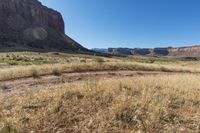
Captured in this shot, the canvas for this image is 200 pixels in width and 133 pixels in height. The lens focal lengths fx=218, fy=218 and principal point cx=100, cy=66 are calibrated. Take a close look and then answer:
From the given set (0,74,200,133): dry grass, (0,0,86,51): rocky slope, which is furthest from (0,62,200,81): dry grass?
(0,0,86,51): rocky slope

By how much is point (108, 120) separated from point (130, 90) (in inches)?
108

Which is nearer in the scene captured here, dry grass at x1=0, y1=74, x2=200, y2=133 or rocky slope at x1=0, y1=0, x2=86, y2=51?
dry grass at x1=0, y1=74, x2=200, y2=133

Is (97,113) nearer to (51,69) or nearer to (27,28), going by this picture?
(51,69)

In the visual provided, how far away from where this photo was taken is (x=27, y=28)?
123750 millimetres

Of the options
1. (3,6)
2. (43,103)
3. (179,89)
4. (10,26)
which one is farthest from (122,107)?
(3,6)

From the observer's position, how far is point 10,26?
11369cm

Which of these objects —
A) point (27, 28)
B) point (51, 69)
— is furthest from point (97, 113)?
point (27, 28)

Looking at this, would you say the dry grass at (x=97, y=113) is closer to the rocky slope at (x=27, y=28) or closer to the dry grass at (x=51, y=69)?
the dry grass at (x=51, y=69)

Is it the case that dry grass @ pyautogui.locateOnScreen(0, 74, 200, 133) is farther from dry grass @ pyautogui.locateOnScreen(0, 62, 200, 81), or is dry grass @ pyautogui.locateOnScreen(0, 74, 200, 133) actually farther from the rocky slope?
the rocky slope

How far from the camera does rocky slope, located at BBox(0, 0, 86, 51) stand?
329ft

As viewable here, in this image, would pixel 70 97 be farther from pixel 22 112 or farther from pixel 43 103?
pixel 22 112

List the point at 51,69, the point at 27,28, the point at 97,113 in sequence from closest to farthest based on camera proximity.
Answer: the point at 97,113, the point at 51,69, the point at 27,28

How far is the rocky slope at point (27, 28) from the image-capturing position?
100250 mm

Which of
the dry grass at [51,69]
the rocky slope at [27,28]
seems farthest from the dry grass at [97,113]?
the rocky slope at [27,28]
